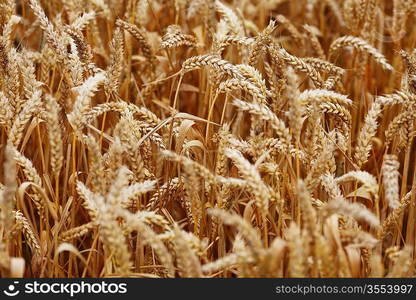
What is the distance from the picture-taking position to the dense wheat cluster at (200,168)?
175 cm

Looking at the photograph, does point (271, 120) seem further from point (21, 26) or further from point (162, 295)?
point (21, 26)

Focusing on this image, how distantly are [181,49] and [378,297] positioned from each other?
184cm

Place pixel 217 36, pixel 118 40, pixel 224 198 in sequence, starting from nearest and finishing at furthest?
pixel 224 198, pixel 118 40, pixel 217 36

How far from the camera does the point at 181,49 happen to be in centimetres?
339

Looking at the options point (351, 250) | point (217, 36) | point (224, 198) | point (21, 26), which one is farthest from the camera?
point (21, 26)

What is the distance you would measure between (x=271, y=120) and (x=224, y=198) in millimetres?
372

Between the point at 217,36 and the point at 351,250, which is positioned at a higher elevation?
the point at 217,36

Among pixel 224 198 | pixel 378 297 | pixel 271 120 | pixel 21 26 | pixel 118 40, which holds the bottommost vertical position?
pixel 378 297

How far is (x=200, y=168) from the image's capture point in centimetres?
194

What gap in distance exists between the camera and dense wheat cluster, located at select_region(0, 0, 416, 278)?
1.75 metres

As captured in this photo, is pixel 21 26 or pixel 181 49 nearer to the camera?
pixel 181 49

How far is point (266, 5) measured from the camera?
376 centimetres

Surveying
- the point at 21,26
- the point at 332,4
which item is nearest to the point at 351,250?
the point at 332,4

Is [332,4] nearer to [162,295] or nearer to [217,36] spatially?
[217,36]
